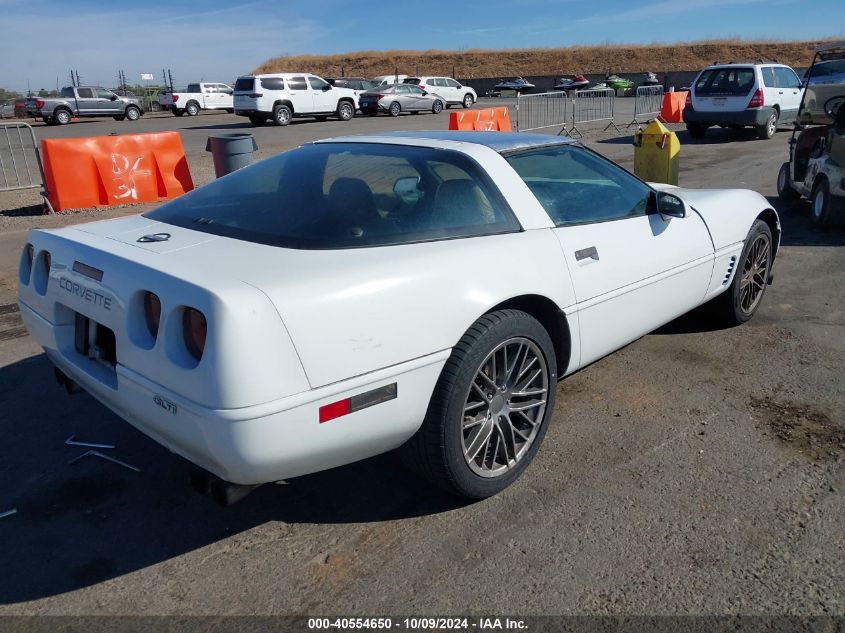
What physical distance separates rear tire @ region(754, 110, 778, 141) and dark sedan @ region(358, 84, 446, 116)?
1622cm

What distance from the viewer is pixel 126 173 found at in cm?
1015

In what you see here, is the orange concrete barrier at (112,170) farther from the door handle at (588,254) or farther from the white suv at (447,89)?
the white suv at (447,89)

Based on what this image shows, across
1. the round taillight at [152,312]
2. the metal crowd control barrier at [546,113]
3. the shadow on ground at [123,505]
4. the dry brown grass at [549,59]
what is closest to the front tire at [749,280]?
the shadow on ground at [123,505]

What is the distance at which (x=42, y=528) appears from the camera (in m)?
2.88

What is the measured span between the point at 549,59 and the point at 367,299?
7897 centimetres

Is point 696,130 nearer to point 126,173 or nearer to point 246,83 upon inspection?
point 126,173

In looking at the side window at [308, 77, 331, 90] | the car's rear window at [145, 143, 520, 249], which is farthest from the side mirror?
the side window at [308, 77, 331, 90]

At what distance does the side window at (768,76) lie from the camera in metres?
16.9

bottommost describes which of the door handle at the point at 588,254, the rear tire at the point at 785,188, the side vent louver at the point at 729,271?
the rear tire at the point at 785,188

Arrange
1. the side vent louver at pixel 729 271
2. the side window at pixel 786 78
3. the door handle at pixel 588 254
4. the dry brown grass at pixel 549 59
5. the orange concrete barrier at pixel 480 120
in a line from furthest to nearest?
the dry brown grass at pixel 549 59 → the side window at pixel 786 78 → the orange concrete barrier at pixel 480 120 → the side vent louver at pixel 729 271 → the door handle at pixel 588 254

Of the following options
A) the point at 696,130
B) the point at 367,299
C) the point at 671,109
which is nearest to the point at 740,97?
the point at 696,130

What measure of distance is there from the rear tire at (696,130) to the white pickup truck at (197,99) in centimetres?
2285

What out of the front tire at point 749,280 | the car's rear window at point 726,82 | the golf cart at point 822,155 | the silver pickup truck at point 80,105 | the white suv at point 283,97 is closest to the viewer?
the front tire at point 749,280

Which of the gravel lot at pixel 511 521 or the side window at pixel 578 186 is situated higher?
the side window at pixel 578 186
